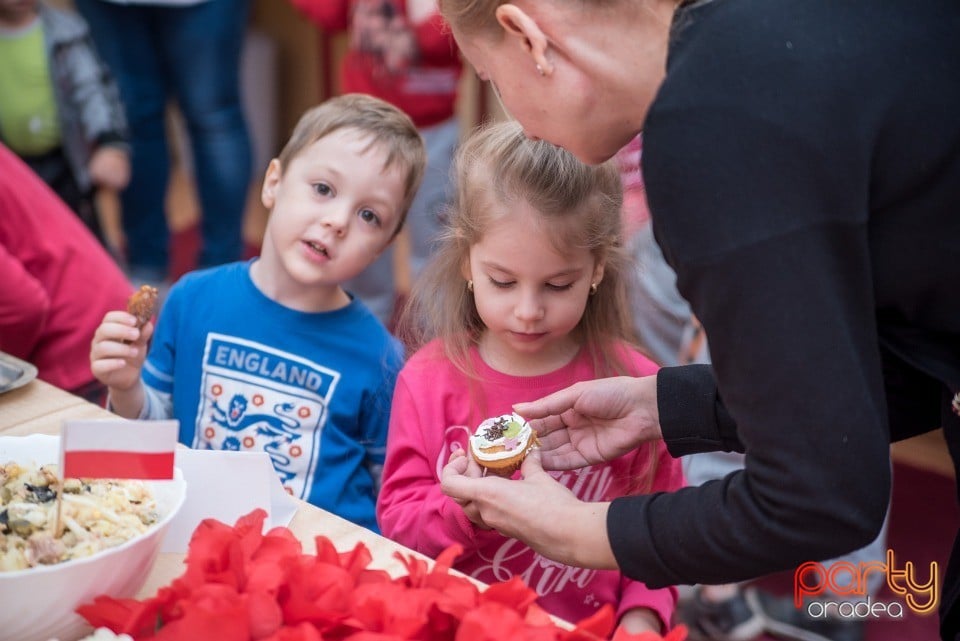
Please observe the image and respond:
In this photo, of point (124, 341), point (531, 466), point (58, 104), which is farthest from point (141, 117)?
point (531, 466)

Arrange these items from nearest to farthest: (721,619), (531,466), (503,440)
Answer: (531,466) < (503,440) < (721,619)

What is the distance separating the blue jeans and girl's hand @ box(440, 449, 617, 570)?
276 centimetres

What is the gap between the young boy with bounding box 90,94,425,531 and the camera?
1.77 m

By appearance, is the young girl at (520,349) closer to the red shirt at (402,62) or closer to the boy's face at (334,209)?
the boy's face at (334,209)

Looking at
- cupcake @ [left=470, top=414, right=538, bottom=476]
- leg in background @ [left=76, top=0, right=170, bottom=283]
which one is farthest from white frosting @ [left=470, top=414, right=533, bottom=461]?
leg in background @ [left=76, top=0, right=170, bottom=283]

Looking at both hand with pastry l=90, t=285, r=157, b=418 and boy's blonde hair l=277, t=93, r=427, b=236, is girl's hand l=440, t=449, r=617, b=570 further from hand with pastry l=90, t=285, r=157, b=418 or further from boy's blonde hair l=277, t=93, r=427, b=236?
boy's blonde hair l=277, t=93, r=427, b=236

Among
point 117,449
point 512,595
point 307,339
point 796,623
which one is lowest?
point 796,623

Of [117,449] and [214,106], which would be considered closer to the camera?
[117,449]

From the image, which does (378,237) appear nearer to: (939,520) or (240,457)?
(240,457)

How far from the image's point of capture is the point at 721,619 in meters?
2.53

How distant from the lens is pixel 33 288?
2008 mm

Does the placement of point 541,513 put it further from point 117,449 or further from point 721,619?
point 721,619

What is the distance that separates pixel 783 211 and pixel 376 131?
1.08m

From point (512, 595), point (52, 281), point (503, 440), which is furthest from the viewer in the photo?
point (52, 281)
